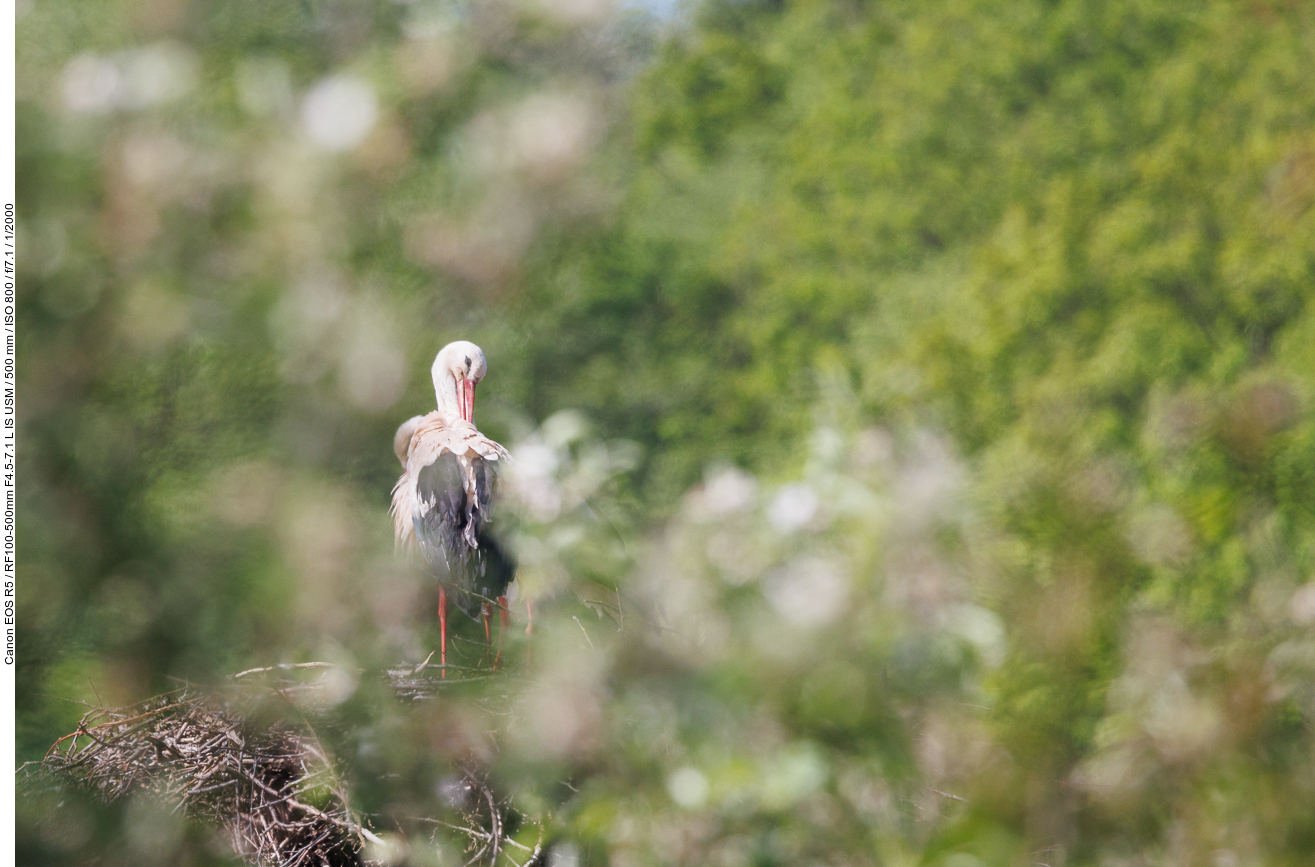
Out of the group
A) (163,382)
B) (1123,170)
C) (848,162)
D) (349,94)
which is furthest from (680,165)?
(349,94)

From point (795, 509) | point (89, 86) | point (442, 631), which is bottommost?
point (795, 509)

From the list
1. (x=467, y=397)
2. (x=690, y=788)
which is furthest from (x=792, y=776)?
(x=467, y=397)

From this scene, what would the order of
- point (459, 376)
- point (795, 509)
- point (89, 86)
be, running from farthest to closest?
point (459, 376), point (89, 86), point (795, 509)

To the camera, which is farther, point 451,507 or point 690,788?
point 451,507

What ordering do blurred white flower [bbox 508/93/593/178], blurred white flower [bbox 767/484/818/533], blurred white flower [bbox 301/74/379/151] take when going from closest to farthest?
blurred white flower [bbox 767/484/818/533]
blurred white flower [bbox 301/74/379/151]
blurred white flower [bbox 508/93/593/178]

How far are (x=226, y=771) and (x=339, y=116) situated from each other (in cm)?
57

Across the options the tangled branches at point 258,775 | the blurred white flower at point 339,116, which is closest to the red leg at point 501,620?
the tangled branches at point 258,775

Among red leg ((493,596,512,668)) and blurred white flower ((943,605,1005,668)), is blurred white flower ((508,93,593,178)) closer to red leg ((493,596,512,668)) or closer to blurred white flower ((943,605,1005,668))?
red leg ((493,596,512,668))

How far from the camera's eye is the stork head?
5.48 feet

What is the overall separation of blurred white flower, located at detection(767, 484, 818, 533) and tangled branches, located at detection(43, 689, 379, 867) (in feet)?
1.58

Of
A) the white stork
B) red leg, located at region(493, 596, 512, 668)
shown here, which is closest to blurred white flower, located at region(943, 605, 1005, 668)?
red leg, located at region(493, 596, 512, 668)

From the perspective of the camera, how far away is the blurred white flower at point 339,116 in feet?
2.85

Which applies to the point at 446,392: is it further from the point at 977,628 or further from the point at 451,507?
the point at 977,628

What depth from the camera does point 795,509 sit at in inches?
21.4
